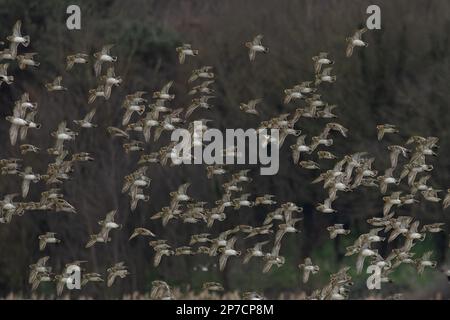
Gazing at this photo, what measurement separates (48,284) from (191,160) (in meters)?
4.60

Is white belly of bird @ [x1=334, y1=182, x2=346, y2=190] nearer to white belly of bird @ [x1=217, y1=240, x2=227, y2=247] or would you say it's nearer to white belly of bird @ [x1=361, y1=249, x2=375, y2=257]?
white belly of bird @ [x1=361, y1=249, x2=375, y2=257]

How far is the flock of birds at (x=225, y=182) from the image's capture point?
38.4m

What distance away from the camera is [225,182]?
45.0 meters

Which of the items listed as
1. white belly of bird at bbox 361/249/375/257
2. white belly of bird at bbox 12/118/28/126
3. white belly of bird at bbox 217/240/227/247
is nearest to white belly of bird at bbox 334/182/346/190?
white belly of bird at bbox 361/249/375/257

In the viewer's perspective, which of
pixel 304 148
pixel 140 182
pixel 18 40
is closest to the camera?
pixel 18 40

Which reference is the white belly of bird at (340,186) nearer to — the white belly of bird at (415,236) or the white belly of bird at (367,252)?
the white belly of bird at (367,252)

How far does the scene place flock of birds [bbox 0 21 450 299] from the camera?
38.4 m

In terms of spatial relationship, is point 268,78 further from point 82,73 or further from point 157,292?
point 157,292

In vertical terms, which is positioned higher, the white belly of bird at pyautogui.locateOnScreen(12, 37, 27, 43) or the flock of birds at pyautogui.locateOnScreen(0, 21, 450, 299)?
the white belly of bird at pyautogui.locateOnScreen(12, 37, 27, 43)

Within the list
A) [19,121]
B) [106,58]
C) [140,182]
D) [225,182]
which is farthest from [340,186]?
[225,182]

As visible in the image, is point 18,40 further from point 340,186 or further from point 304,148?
point 304,148

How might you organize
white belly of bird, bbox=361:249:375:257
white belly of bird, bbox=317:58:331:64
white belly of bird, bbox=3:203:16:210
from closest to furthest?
1. white belly of bird, bbox=361:249:375:257
2. white belly of bird, bbox=3:203:16:210
3. white belly of bird, bbox=317:58:331:64

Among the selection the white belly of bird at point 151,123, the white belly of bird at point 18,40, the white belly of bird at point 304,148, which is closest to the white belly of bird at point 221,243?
the white belly of bird at point 304,148
